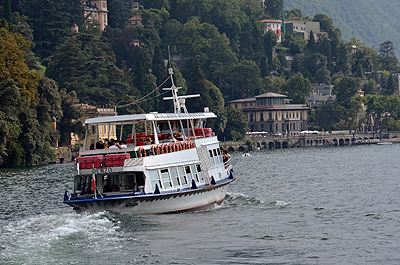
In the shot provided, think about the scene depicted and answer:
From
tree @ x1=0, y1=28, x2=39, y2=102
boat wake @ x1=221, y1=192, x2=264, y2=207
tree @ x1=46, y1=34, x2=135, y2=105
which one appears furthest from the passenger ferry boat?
tree @ x1=46, y1=34, x2=135, y2=105

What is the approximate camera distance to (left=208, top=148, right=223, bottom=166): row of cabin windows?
60.7 m

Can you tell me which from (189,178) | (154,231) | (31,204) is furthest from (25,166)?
(154,231)

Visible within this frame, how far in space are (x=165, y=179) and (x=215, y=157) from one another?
9711 mm

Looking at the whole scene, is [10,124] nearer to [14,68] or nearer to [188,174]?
[14,68]

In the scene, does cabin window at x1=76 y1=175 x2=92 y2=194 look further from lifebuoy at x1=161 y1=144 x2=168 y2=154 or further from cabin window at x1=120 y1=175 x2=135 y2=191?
lifebuoy at x1=161 y1=144 x2=168 y2=154

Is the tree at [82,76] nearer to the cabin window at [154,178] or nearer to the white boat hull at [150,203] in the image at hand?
the white boat hull at [150,203]

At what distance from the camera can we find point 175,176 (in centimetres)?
5359

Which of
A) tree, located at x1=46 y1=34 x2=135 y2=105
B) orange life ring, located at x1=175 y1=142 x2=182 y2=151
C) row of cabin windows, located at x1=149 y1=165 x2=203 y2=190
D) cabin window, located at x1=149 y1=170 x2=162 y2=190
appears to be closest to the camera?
cabin window, located at x1=149 y1=170 x2=162 y2=190

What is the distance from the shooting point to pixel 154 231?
4659 centimetres

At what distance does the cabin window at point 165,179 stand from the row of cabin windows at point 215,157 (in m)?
8.01

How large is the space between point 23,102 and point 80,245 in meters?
79.6

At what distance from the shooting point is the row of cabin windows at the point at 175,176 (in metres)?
51.6

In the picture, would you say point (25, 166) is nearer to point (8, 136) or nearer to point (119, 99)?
point (8, 136)

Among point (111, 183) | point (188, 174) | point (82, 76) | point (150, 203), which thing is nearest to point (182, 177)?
point (188, 174)
